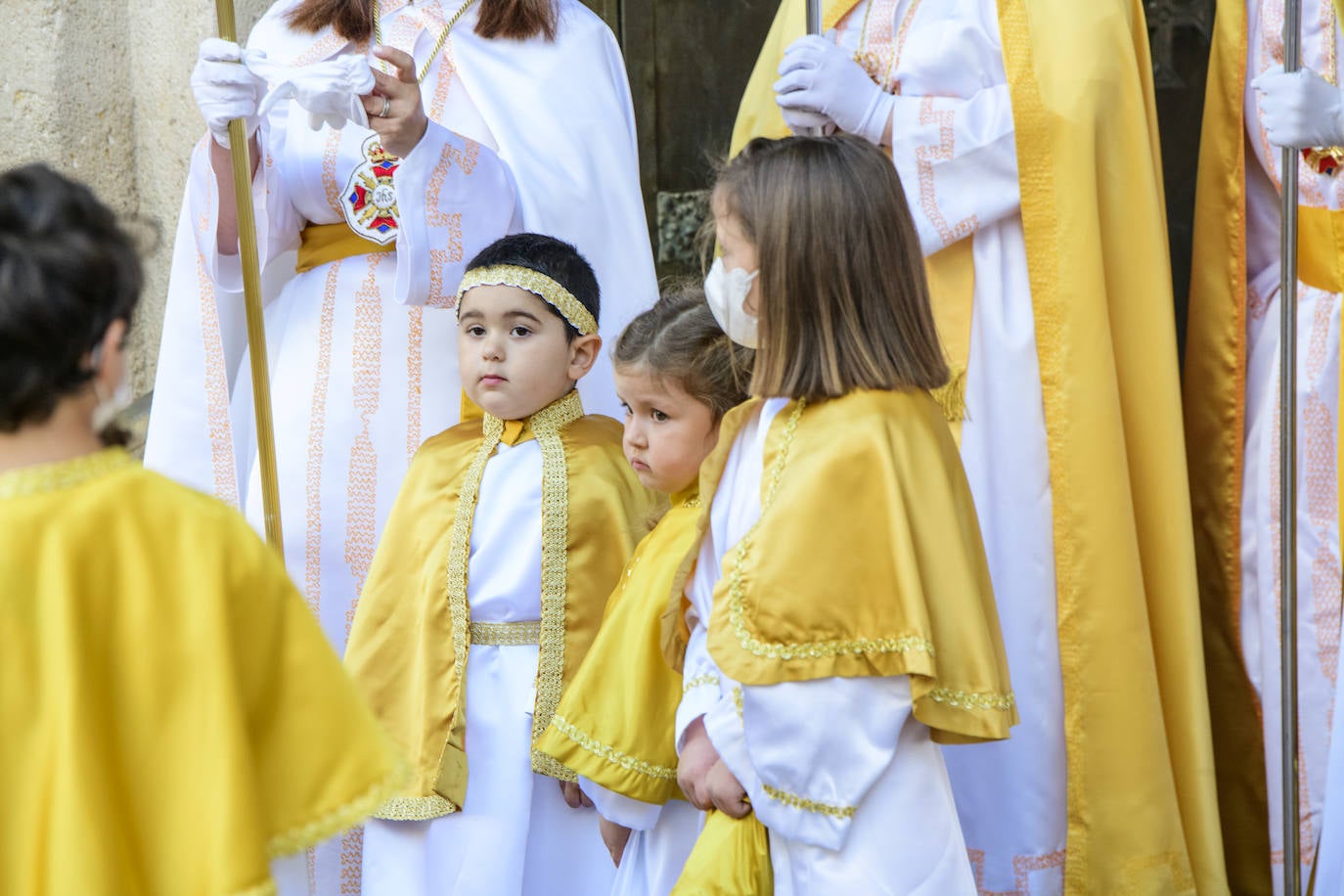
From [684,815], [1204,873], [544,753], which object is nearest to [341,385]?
[544,753]

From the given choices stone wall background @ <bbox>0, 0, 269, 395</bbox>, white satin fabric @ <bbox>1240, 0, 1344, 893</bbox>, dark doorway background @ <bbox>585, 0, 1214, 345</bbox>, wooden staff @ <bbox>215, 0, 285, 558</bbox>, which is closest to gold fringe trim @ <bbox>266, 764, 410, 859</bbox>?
wooden staff @ <bbox>215, 0, 285, 558</bbox>

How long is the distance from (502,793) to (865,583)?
986mm

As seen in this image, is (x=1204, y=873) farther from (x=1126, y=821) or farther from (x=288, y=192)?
(x=288, y=192)

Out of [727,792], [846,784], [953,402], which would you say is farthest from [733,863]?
[953,402]

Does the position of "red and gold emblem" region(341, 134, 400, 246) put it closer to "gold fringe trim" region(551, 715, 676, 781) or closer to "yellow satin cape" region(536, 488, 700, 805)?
"yellow satin cape" region(536, 488, 700, 805)

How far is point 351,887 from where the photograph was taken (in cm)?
335

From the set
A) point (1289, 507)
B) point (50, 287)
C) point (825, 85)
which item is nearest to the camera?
point (50, 287)

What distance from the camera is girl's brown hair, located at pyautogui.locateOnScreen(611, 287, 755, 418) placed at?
9.32 feet

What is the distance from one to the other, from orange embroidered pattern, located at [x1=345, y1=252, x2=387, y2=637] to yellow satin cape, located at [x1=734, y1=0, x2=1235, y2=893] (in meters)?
1.34

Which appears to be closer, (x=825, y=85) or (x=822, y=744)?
(x=822, y=744)

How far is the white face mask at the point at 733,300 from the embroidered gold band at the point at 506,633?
2.52ft

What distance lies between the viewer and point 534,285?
309 centimetres

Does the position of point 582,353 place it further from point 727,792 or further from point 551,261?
point 727,792

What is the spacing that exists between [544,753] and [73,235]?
1.44m
